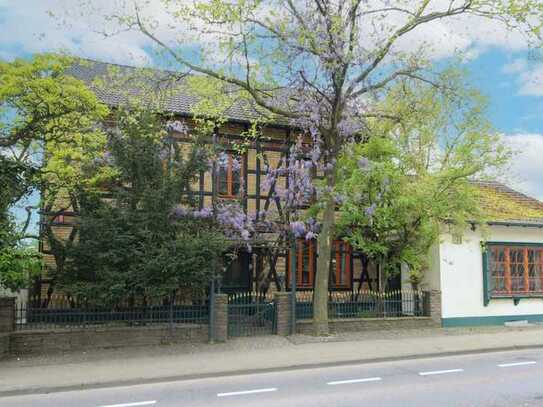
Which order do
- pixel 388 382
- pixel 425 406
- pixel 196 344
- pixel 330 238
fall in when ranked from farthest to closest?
pixel 330 238 < pixel 196 344 < pixel 388 382 < pixel 425 406

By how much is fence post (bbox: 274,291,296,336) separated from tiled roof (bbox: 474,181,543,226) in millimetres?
7269

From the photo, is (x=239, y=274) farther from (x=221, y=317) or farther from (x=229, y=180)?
(x=221, y=317)

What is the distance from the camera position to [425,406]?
6.93 meters

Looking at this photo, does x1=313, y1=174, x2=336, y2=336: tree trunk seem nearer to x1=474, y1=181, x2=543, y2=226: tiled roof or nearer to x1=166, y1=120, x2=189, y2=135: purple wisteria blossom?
x1=166, y1=120, x2=189, y2=135: purple wisteria blossom

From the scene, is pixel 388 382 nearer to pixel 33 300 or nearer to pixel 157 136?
pixel 157 136

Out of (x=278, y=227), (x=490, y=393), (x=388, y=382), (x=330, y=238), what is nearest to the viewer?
(x=490, y=393)

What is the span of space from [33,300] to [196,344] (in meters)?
4.41

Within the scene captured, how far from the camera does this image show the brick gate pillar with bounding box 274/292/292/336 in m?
13.3

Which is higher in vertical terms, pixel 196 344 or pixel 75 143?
pixel 75 143

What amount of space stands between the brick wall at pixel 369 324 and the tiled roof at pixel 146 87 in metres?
6.32

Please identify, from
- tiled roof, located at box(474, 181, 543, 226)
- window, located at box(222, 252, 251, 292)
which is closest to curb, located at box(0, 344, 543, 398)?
tiled roof, located at box(474, 181, 543, 226)

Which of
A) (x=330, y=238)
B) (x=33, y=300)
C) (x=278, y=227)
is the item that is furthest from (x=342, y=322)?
(x=33, y=300)

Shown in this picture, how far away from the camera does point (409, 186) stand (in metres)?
14.3

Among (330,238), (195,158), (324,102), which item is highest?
(324,102)
